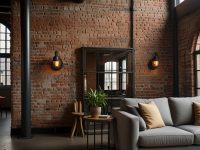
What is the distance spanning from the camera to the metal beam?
645 centimetres

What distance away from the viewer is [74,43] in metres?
7.10

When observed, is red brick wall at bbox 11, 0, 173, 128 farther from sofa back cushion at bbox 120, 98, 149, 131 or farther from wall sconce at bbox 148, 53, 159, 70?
sofa back cushion at bbox 120, 98, 149, 131

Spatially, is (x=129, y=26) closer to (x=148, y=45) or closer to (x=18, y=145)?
(x=148, y=45)

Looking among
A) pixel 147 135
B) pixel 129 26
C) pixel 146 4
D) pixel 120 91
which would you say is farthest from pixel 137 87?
pixel 147 135

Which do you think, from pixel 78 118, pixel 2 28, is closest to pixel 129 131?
pixel 78 118

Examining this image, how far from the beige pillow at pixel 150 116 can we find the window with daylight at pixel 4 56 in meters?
9.35

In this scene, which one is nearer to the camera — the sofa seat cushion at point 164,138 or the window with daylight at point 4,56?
the sofa seat cushion at point 164,138

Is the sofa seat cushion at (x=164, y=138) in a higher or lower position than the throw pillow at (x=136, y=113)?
lower

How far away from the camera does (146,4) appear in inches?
295

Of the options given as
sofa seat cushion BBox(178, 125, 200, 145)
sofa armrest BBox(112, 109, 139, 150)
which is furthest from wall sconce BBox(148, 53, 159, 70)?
sofa armrest BBox(112, 109, 139, 150)

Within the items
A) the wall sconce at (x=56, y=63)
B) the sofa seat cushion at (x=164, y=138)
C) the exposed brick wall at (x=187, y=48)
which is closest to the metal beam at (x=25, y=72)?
the wall sconce at (x=56, y=63)

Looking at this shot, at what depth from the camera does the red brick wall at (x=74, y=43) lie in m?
6.91

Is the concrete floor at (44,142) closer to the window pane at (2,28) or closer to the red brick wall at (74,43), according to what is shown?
the red brick wall at (74,43)

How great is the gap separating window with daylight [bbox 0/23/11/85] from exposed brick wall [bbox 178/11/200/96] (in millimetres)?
8215
